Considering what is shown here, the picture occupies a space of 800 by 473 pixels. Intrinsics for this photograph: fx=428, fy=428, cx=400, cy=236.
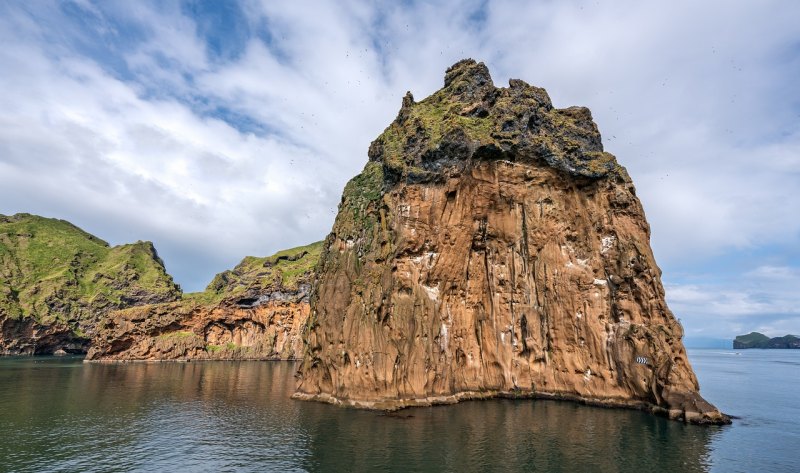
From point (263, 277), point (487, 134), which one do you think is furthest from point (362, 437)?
point (263, 277)

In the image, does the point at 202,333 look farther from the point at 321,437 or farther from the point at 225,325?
the point at 321,437

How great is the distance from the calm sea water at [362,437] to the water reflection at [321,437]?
14 centimetres

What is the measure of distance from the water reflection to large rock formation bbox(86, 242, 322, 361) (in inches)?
3347

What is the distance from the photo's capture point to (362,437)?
43.4m

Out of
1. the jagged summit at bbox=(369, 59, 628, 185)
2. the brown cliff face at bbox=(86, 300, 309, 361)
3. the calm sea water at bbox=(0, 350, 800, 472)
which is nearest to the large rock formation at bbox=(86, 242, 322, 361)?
the brown cliff face at bbox=(86, 300, 309, 361)

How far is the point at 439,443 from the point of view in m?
41.7

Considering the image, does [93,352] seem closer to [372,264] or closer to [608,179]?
[372,264]

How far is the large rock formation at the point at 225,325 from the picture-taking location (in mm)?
149750

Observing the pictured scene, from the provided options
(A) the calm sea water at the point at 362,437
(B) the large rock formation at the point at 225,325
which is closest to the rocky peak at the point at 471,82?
(A) the calm sea water at the point at 362,437

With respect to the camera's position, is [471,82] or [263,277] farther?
Answer: [263,277]

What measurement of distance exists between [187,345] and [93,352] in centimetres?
2893

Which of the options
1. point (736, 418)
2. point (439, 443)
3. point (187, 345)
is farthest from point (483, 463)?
point (187, 345)

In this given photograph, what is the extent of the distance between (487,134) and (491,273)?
73.9 ft

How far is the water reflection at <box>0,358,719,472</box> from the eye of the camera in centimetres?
3666
